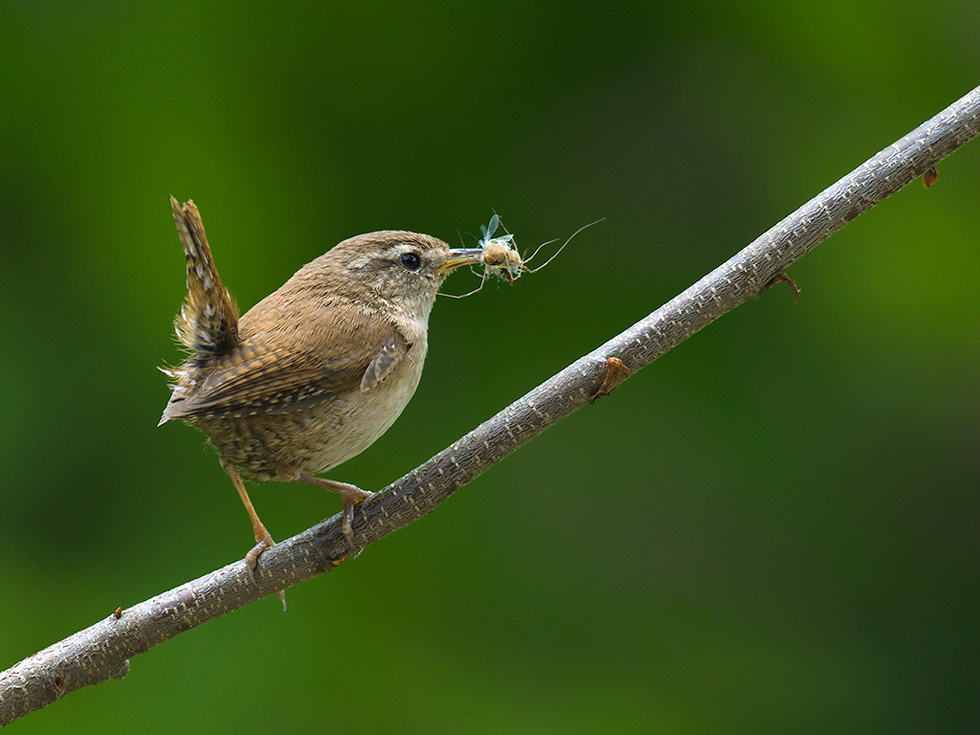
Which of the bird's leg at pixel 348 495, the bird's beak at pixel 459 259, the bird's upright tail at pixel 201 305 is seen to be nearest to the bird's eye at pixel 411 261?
the bird's beak at pixel 459 259

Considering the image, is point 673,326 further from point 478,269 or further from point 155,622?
point 155,622

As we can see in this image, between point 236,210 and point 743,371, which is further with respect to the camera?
point 743,371

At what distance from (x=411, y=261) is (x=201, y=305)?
1.92 ft

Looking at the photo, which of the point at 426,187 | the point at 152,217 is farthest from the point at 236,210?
the point at 426,187

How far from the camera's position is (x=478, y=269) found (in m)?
2.41

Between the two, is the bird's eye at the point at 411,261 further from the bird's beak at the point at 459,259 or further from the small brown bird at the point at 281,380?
the small brown bird at the point at 281,380

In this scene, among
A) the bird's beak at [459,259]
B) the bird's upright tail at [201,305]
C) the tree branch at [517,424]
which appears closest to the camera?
the tree branch at [517,424]

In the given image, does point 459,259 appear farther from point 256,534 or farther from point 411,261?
point 256,534

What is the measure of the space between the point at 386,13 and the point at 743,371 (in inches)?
78.4

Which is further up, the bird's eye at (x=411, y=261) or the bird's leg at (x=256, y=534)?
the bird's eye at (x=411, y=261)

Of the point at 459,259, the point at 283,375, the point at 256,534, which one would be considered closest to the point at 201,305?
the point at 283,375

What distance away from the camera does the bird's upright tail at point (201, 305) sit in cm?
191

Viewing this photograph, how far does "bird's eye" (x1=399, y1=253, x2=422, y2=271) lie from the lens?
2.36m

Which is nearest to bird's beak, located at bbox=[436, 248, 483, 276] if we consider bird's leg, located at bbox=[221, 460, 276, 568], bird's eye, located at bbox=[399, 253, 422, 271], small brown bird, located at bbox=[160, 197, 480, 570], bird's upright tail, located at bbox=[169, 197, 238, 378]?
bird's eye, located at bbox=[399, 253, 422, 271]
